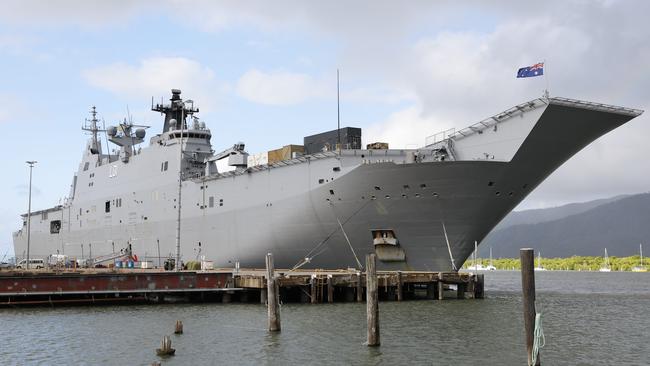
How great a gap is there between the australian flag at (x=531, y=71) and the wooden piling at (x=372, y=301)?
12.9 meters

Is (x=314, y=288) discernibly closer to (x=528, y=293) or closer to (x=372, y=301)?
(x=372, y=301)

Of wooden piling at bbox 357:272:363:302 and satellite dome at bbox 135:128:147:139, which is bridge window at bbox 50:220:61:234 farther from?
wooden piling at bbox 357:272:363:302

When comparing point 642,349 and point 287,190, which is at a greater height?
point 287,190

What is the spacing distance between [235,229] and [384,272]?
34.6 ft

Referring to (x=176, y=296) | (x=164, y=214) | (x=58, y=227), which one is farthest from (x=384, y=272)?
(x=58, y=227)

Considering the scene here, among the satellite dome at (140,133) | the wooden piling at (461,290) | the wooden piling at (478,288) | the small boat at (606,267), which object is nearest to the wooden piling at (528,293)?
the wooden piling at (461,290)

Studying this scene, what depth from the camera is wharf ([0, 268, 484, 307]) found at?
28.8m

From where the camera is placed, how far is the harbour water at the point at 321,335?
17734 millimetres

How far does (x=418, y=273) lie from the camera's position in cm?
3136

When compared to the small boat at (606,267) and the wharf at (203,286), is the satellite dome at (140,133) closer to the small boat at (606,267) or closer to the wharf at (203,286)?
the wharf at (203,286)

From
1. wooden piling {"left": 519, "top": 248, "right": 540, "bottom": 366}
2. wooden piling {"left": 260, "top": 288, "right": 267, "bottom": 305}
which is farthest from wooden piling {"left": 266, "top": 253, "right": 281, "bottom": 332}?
wooden piling {"left": 519, "top": 248, "right": 540, "bottom": 366}

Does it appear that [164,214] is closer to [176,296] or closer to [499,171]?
[176,296]

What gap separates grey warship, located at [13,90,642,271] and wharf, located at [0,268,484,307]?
154cm

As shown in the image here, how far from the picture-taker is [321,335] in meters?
21.1
